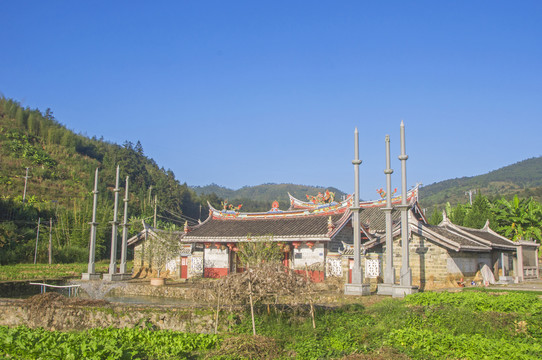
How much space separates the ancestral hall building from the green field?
229 inches

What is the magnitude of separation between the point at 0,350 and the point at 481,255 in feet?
73.8

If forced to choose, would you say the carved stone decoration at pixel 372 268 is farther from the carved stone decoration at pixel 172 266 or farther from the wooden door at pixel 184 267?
the carved stone decoration at pixel 172 266

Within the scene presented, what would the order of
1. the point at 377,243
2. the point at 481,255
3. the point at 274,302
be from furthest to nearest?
the point at 481,255, the point at 377,243, the point at 274,302

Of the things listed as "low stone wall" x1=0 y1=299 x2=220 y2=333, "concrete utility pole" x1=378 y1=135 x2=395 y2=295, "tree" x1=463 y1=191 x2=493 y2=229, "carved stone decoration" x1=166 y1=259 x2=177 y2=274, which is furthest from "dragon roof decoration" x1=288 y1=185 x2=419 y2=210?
"low stone wall" x1=0 y1=299 x2=220 y2=333

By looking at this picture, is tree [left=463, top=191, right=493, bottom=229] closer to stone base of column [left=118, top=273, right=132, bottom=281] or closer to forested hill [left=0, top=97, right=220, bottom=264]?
stone base of column [left=118, top=273, right=132, bottom=281]

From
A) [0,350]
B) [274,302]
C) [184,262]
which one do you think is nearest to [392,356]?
[274,302]

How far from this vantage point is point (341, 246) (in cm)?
2834

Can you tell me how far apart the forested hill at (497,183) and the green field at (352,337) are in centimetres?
11392

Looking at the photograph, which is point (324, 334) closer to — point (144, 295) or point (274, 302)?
point (274, 302)

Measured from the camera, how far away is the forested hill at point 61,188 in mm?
46375

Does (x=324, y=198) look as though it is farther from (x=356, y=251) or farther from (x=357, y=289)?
(x=357, y=289)

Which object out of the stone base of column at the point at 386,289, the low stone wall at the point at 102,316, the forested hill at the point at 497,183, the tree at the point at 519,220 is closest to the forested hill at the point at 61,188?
the low stone wall at the point at 102,316

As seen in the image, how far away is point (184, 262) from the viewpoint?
105ft

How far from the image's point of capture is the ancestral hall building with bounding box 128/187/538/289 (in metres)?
21.7
